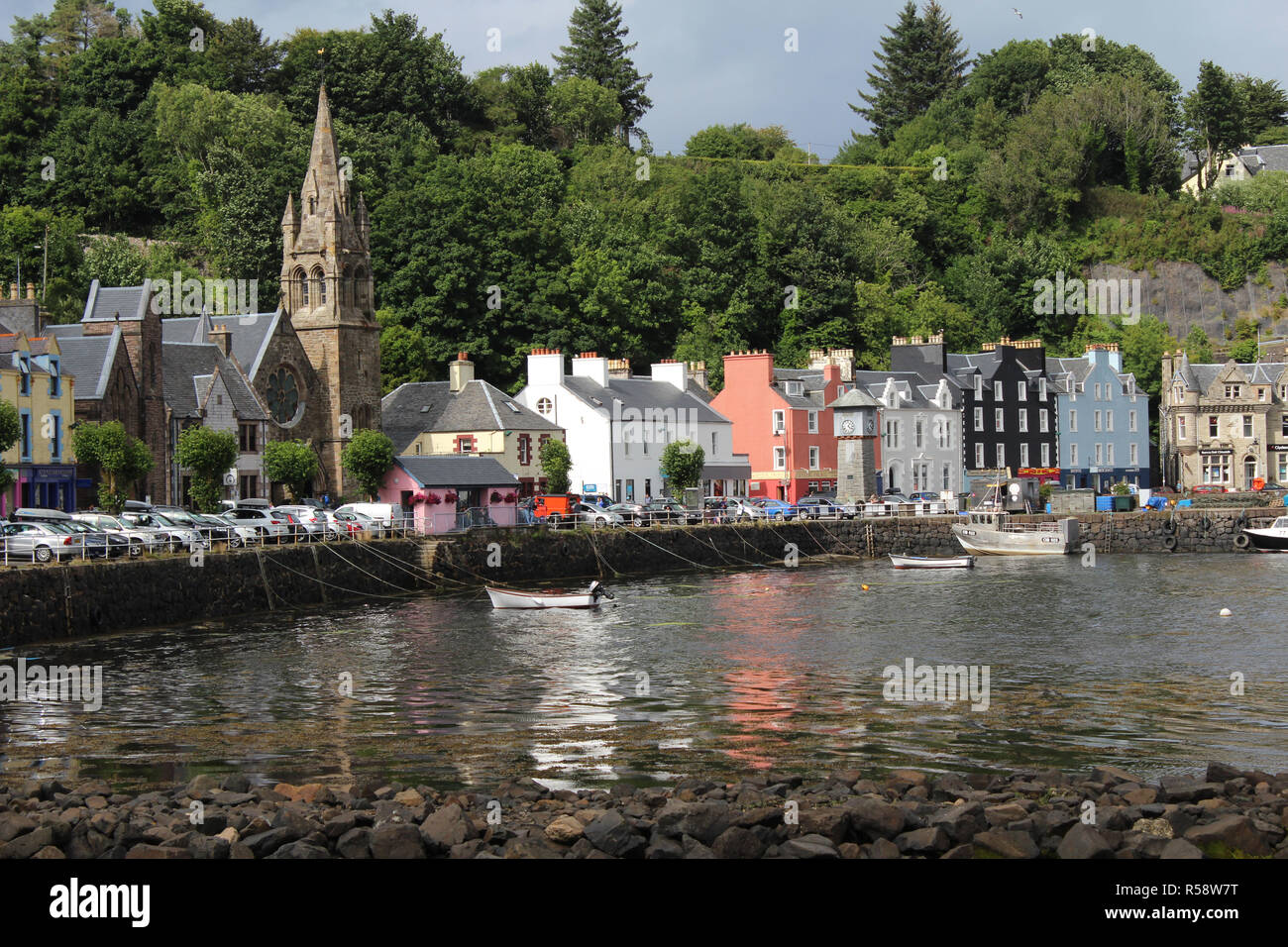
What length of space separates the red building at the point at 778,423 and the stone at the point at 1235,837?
7151cm

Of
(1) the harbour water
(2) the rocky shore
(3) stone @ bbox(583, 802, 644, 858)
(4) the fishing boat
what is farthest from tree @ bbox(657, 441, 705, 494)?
(3) stone @ bbox(583, 802, 644, 858)

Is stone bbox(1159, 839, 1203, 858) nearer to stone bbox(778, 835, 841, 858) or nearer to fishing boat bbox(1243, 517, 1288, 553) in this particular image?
stone bbox(778, 835, 841, 858)

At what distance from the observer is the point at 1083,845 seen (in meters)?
16.6

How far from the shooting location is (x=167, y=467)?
62.8 metres

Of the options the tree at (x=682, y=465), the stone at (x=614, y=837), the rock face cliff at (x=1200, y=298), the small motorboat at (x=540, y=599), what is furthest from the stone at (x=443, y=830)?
the rock face cliff at (x=1200, y=298)

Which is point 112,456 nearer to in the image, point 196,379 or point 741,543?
point 196,379

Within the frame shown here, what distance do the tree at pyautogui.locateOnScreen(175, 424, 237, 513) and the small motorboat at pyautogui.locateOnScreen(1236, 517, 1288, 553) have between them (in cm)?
5370

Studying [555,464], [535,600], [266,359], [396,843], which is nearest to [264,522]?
[535,600]

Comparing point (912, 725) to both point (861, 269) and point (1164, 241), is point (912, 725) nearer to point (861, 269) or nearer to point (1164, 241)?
point (861, 269)

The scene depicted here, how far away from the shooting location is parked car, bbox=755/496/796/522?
7750 cm

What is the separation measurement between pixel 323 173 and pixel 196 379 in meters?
15.0

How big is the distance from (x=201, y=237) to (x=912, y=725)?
76522 mm
